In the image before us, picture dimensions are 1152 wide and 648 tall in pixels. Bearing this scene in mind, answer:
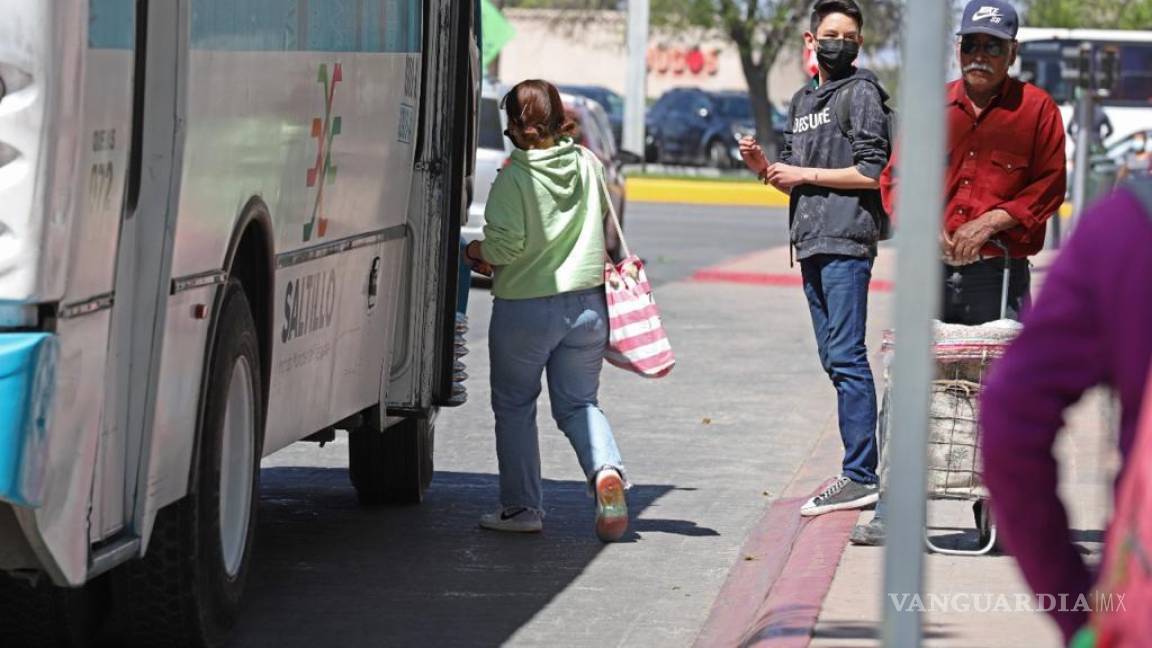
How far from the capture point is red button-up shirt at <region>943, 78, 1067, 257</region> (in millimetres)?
7594

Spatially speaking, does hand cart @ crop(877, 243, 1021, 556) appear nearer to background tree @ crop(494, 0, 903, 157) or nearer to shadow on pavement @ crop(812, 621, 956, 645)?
shadow on pavement @ crop(812, 621, 956, 645)

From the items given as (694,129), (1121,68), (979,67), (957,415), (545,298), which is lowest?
(957,415)

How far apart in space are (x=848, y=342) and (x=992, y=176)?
1074 mm

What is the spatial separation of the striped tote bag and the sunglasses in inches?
58.0

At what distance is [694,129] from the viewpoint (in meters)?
48.5

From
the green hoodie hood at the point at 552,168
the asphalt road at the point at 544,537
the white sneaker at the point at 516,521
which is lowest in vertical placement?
the asphalt road at the point at 544,537

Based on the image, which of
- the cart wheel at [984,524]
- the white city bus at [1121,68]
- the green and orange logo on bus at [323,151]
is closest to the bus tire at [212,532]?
the green and orange logo on bus at [323,151]

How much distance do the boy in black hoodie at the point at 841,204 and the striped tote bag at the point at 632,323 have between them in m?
0.61

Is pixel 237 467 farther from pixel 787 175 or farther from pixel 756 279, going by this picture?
pixel 756 279

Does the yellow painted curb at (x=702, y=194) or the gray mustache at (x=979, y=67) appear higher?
the gray mustache at (x=979, y=67)

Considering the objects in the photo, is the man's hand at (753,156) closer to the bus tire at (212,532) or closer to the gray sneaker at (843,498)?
the gray sneaker at (843,498)

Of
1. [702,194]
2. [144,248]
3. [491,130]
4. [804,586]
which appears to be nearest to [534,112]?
[804,586]

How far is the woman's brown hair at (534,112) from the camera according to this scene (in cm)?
811

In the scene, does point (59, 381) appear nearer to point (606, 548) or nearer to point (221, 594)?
point (221, 594)
